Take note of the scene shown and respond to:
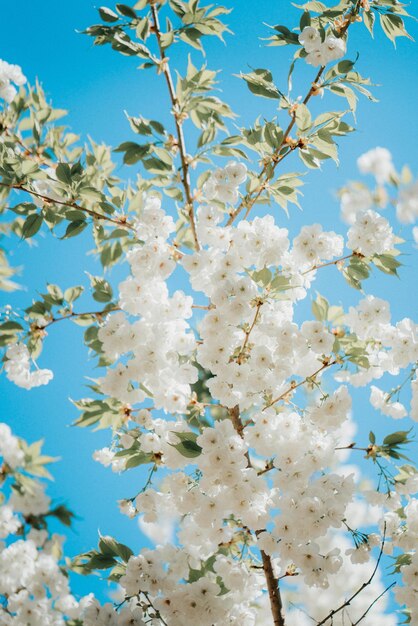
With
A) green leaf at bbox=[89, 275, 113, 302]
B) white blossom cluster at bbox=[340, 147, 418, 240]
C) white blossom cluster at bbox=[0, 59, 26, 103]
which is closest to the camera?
white blossom cluster at bbox=[340, 147, 418, 240]

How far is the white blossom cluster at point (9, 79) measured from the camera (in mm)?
2402

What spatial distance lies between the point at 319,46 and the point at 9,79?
156 centimetres

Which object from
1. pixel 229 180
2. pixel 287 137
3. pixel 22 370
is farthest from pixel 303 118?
pixel 22 370

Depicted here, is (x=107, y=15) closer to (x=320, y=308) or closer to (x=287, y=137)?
(x=287, y=137)

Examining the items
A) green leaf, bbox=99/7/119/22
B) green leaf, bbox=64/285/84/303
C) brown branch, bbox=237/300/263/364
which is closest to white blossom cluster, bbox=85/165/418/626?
brown branch, bbox=237/300/263/364

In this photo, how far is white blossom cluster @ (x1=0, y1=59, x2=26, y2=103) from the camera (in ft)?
7.88

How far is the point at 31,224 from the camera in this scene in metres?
1.98

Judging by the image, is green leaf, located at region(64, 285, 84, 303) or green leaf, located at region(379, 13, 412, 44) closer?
green leaf, located at region(379, 13, 412, 44)

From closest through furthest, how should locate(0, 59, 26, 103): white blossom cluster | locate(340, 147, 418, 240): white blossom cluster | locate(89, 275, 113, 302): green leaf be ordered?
locate(340, 147, 418, 240): white blossom cluster < locate(89, 275, 113, 302): green leaf < locate(0, 59, 26, 103): white blossom cluster

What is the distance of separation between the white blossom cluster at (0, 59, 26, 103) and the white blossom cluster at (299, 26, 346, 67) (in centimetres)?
145

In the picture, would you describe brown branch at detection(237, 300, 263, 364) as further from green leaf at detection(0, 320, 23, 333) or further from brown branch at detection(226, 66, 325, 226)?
green leaf at detection(0, 320, 23, 333)

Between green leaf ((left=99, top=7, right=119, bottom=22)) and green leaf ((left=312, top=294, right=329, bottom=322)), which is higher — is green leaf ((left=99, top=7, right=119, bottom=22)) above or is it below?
above

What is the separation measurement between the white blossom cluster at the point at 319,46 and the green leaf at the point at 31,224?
121cm

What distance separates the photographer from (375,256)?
6.34ft
